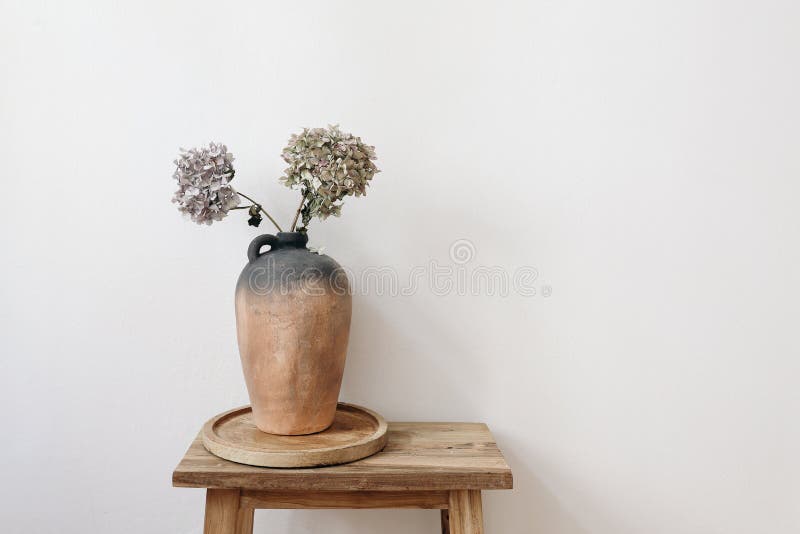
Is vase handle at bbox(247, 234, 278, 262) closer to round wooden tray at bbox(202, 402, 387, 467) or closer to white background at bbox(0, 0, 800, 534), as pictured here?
white background at bbox(0, 0, 800, 534)

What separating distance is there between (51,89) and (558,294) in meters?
1.03

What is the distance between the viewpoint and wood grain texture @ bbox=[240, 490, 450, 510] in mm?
893

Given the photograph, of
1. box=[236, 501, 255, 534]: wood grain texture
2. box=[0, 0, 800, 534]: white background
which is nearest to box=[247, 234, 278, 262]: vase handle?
box=[0, 0, 800, 534]: white background

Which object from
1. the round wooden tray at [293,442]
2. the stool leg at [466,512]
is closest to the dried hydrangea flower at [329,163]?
the round wooden tray at [293,442]

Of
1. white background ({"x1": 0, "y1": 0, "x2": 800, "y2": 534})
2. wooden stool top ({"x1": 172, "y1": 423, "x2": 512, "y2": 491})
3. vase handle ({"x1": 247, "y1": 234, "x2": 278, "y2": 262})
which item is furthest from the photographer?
white background ({"x1": 0, "y1": 0, "x2": 800, "y2": 534})

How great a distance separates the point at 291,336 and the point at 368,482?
242mm

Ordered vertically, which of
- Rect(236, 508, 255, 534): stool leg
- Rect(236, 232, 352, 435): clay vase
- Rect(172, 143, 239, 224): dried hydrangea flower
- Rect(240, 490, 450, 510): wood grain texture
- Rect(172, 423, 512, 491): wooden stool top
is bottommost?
Rect(236, 508, 255, 534): stool leg

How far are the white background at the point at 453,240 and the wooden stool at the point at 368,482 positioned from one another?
21cm

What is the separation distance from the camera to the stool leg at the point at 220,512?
33.4 inches

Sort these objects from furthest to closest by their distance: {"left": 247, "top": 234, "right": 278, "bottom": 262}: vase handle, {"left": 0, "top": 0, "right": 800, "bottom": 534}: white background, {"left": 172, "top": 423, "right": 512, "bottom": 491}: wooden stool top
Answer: {"left": 0, "top": 0, "right": 800, "bottom": 534}: white background, {"left": 247, "top": 234, "right": 278, "bottom": 262}: vase handle, {"left": 172, "top": 423, "right": 512, "bottom": 491}: wooden stool top

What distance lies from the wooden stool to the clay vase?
10 centimetres

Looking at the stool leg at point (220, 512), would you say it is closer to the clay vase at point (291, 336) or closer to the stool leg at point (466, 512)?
the clay vase at point (291, 336)

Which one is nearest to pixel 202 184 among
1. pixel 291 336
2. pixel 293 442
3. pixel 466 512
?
pixel 291 336

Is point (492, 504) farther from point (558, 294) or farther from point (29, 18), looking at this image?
point (29, 18)
